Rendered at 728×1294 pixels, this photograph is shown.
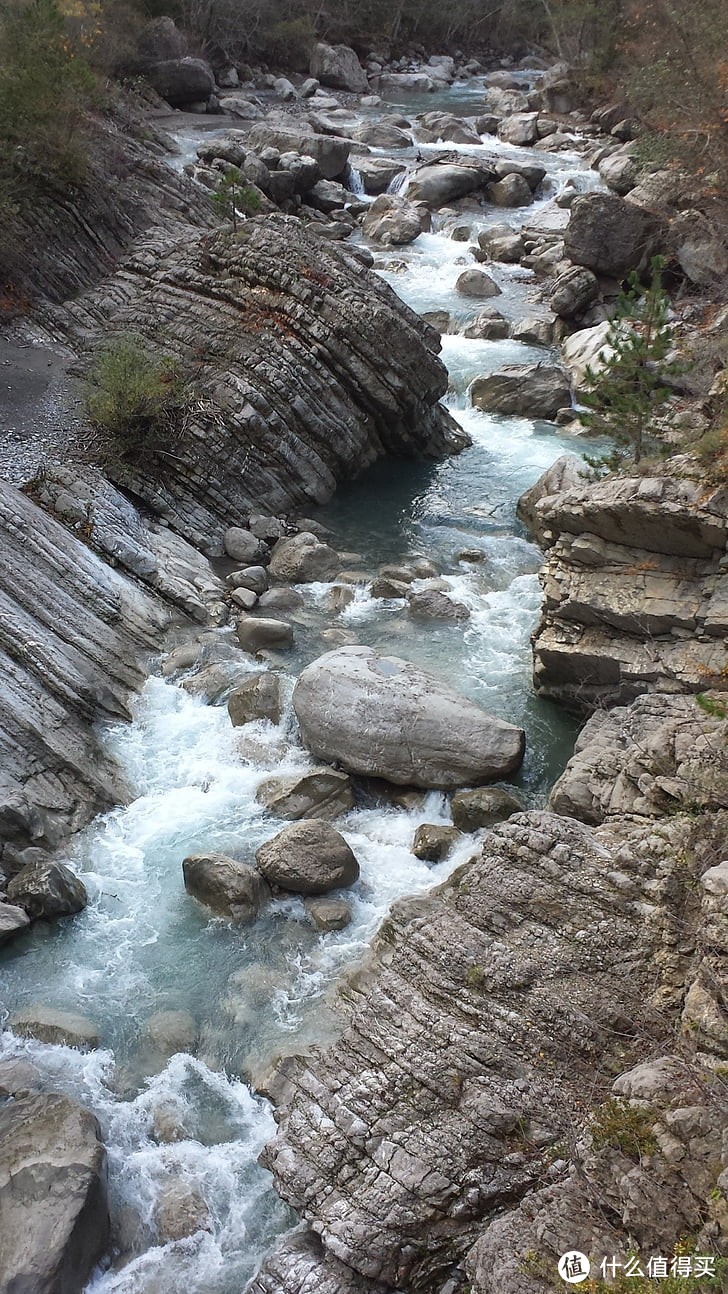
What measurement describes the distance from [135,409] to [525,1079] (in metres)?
13.9

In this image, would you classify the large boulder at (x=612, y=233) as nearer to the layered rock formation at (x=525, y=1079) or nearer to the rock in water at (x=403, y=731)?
the rock in water at (x=403, y=731)

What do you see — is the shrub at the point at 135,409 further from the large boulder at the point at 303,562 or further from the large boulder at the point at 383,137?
the large boulder at the point at 383,137

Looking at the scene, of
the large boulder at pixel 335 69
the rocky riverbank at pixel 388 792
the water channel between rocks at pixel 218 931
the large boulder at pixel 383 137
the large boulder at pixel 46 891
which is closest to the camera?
the rocky riverbank at pixel 388 792

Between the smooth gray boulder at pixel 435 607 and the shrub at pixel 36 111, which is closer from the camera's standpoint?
the smooth gray boulder at pixel 435 607

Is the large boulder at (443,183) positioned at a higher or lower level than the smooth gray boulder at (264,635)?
higher

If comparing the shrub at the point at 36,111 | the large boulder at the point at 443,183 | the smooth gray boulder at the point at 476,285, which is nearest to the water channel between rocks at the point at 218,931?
the smooth gray boulder at the point at 476,285

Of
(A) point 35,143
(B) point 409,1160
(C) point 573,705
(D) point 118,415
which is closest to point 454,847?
(C) point 573,705

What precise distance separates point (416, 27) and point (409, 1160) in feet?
213

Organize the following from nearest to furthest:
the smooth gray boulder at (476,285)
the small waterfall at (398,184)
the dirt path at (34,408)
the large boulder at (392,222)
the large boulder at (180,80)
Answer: the dirt path at (34,408), the smooth gray boulder at (476,285), the large boulder at (392,222), the small waterfall at (398,184), the large boulder at (180,80)

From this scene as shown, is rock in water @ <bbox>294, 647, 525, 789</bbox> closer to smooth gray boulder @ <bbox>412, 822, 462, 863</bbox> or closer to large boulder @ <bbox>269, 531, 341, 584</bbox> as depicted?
smooth gray boulder @ <bbox>412, 822, 462, 863</bbox>

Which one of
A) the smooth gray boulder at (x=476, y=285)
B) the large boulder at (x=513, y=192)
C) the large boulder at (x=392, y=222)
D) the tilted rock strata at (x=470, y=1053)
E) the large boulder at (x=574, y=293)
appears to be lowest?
the tilted rock strata at (x=470, y=1053)

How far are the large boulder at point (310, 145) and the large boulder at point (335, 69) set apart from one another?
1677 cm

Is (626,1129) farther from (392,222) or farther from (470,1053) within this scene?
(392,222)

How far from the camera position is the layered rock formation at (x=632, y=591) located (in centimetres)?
1151
